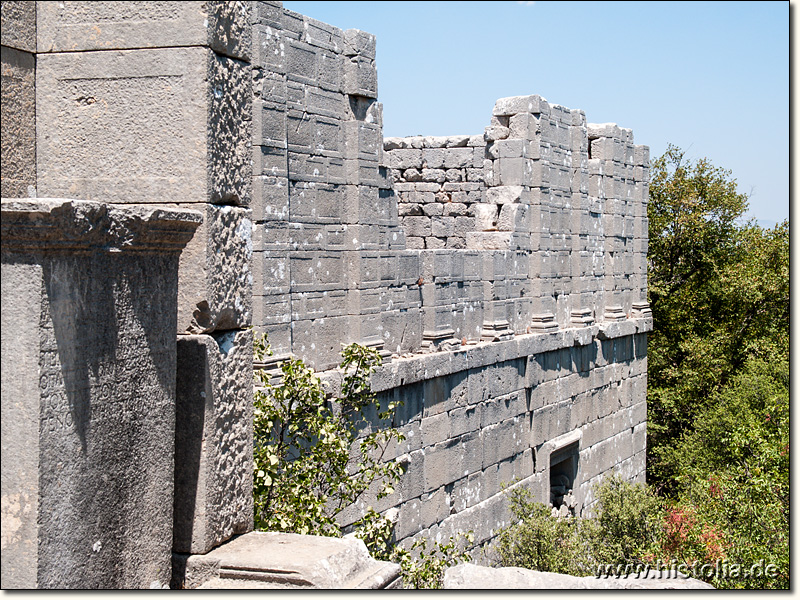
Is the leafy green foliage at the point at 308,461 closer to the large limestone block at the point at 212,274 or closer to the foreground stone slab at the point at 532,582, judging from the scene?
the foreground stone slab at the point at 532,582

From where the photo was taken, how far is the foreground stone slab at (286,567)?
3.89 metres

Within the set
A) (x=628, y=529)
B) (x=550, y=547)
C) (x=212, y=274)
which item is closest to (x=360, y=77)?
(x=550, y=547)

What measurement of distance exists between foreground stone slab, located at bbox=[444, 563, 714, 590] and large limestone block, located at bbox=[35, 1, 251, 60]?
105 inches

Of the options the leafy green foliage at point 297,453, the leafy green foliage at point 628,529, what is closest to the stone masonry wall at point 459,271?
the leafy green foliage at point 297,453

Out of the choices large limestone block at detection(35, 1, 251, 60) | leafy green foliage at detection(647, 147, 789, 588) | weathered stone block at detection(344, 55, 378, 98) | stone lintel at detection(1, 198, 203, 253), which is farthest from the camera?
leafy green foliage at detection(647, 147, 789, 588)

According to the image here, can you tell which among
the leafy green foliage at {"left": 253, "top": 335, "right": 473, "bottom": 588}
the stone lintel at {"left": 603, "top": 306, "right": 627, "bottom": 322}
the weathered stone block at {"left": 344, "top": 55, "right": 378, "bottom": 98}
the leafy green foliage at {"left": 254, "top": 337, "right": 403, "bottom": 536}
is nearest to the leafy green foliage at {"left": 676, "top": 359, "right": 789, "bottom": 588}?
the stone lintel at {"left": 603, "top": 306, "right": 627, "bottom": 322}

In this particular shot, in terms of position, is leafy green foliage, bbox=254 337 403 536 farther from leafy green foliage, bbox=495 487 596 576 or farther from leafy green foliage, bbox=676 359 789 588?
leafy green foliage, bbox=676 359 789 588

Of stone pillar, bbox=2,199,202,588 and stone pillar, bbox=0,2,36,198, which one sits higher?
stone pillar, bbox=0,2,36,198

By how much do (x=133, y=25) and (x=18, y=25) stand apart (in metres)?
0.48

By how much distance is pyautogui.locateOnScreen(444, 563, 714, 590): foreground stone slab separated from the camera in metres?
4.57

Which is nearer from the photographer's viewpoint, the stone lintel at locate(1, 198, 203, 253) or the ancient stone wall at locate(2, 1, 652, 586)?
the stone lintel at locate(1, 198, 203, 253)

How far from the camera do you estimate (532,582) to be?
15.8 ft

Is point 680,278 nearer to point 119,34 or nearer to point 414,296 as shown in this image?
point 414,296

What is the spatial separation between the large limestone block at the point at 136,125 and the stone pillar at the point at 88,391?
1.13 ft
